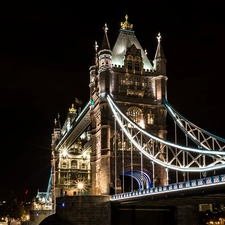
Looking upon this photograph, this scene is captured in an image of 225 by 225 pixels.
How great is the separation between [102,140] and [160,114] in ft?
25.9

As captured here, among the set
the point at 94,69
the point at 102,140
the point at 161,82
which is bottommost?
the point at 102,140

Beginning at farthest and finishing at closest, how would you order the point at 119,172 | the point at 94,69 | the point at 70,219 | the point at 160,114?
the point at 94,69, the point at 160,114, the point at 119,172, the point at 70,219

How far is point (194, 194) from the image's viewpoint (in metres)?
30.6

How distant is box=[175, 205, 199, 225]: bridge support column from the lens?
46312mm

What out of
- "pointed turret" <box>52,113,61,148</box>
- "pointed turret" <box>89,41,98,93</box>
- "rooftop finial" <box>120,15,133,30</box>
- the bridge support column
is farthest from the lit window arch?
"pointed turret" <box>52,113,61,148</box>

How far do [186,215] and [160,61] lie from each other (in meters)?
19.4

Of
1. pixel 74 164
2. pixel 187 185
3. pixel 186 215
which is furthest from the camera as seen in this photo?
pixel 74 164

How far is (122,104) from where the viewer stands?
52.8 m

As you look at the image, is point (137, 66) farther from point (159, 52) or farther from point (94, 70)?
point (94, 70)

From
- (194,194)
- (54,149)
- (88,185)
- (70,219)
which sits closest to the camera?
(194,194)

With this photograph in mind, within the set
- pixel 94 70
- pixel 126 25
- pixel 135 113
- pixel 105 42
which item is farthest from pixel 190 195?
pixel 126 25

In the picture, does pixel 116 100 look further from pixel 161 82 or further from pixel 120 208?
pixel 120 208

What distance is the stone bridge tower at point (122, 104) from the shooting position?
166 ft

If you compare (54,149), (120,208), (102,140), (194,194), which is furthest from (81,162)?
(194,194)
